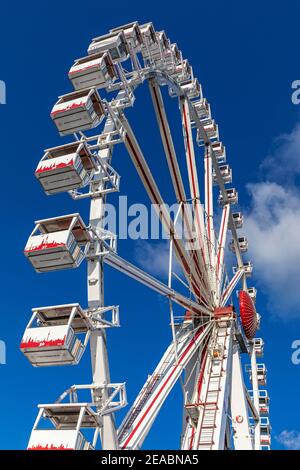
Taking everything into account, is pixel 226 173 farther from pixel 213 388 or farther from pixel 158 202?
pixel 213 388

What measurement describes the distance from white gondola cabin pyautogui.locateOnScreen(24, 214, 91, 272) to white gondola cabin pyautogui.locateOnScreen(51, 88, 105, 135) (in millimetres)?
2509

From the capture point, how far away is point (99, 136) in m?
11.9

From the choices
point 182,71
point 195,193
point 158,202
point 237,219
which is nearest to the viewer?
point 158,202

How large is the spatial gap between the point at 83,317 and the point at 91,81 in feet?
19.7

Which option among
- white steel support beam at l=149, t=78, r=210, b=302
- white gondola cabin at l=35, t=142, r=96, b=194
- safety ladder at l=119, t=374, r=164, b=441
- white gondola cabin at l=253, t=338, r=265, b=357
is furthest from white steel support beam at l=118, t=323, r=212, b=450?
white gondola cabin at l=253, t=338, r=265, b=357

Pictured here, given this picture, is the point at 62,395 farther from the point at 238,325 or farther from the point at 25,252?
the point at 238,325

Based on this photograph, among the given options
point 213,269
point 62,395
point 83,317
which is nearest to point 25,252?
point 83,317

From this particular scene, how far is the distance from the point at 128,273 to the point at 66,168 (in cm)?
260

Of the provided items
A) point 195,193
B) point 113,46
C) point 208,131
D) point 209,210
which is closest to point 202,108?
point 208,131

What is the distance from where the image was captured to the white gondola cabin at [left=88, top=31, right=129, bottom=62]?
1301 centimetres

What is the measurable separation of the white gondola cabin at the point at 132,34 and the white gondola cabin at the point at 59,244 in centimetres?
625

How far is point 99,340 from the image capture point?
9.45 metres

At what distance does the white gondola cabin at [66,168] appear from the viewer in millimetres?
10817
